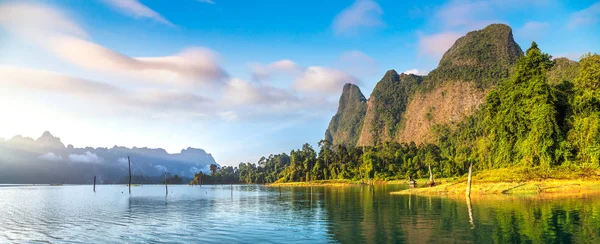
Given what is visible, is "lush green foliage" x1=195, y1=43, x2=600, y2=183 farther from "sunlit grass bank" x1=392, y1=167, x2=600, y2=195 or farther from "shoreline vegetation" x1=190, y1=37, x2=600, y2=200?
"sunlit grass bank" x1=392, y1=167, x2=600, y2=195

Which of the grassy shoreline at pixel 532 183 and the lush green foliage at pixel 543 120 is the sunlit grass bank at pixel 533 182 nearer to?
the grassy shoreline at pixel 532 183

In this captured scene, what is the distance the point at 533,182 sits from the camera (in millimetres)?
63406

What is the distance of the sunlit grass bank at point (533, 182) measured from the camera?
5959 centimetres

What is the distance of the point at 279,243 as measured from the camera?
27.0m

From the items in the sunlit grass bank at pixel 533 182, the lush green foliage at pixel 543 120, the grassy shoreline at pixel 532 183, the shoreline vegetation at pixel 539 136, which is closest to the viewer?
the grassy shoreline at pixel 532 183

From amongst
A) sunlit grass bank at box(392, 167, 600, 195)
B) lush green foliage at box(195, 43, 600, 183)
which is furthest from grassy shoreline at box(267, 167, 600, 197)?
lush green foliage at box(195, 43, 600, 183)

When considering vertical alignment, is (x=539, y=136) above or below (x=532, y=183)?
above

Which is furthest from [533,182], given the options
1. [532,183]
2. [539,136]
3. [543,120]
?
[543,120]

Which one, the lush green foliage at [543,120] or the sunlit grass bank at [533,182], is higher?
the lush green foliage at [543,120]

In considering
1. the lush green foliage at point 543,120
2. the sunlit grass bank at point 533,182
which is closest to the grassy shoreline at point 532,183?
the sunlit grass bank at point 533,182

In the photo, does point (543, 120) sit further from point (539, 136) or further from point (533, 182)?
point (533, 182)

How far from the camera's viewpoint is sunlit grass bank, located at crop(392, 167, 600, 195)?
59594 mm

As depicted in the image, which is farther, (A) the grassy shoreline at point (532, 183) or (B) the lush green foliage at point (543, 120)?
(B) the lush green foliage at point (543, 120)

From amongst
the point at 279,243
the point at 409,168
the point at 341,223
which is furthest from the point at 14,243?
the point at 409,168
